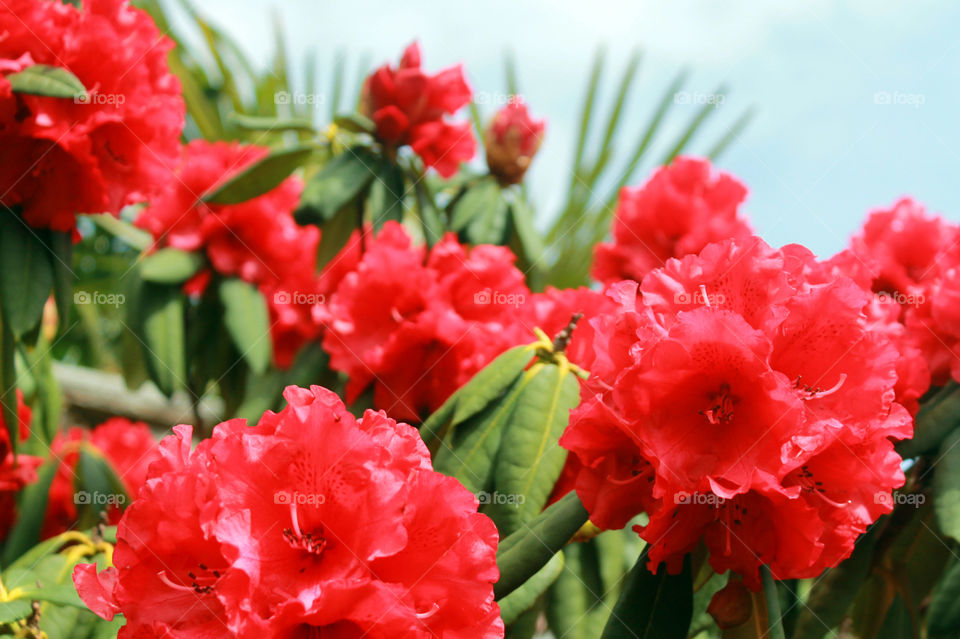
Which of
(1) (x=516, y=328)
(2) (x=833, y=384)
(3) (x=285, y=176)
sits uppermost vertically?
(2) (x=833, y=384)

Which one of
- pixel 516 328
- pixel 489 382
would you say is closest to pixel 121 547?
pixel 489 382

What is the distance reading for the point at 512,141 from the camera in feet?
5.80

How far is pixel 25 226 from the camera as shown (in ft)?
4.19

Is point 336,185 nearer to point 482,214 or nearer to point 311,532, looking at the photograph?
point 482,214

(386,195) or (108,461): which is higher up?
(386,195)

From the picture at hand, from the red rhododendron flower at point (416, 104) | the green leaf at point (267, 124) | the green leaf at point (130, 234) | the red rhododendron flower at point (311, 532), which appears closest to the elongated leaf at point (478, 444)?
the red rhododendron flower at point (311, 532)

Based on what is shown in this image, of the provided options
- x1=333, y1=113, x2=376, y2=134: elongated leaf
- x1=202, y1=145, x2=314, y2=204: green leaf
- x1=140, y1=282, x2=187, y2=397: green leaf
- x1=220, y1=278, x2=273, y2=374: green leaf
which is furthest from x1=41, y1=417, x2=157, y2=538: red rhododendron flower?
x1=333, y1=113, x2=376, y2=134: elongated leaf

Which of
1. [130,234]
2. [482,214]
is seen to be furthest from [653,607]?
[130,234]

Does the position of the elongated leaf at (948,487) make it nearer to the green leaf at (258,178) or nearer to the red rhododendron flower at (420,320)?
the red rhododendron flower at (420,320)

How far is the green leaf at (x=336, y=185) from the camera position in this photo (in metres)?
1.55

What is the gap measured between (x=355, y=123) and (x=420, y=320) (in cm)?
49

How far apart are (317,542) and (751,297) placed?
49cm

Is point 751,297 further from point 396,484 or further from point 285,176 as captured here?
point 285,176

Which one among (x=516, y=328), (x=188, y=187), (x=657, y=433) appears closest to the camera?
(x=657, y=433)
